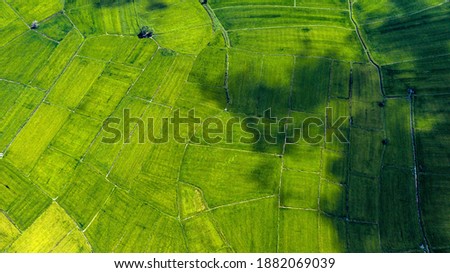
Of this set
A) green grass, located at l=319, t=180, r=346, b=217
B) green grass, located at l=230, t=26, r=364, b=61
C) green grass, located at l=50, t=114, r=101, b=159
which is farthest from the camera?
green grass, located at l=230, t=26, r=364, b=61

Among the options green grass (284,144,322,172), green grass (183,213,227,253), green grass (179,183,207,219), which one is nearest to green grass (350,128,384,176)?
green grass (284,144,322,172)

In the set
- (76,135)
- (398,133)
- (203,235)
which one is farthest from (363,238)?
(76,135)

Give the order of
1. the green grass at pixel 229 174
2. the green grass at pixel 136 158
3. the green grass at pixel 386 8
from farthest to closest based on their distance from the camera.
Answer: the green grass at pixel 386 8 < the green grass at pixel 136 158 < the green grass at pixel 229 174

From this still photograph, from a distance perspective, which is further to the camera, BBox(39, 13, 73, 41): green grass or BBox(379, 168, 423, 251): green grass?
BBox(39, 13, 73, 41): green grass

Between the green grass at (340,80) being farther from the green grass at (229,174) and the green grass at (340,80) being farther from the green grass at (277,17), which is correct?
the green grass at (229,174)

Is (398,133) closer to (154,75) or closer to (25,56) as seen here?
(154,75)

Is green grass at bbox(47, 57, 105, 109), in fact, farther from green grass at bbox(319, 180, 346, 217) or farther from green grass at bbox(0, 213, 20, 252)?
green grass at bbox(319, 180, 346, 217)

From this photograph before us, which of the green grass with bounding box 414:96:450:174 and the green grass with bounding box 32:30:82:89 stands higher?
the green grass with bounding box 32:30:82:89

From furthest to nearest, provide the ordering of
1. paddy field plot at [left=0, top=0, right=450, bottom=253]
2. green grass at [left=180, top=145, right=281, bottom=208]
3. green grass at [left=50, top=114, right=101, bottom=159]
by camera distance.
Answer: green grass at [left=50, top=114, right=101, bottom=159] < green grass at [left=180, top=145, right=281, bottom=208] < paddy field plot at [left=0, top=0, right=450, bottom=253]

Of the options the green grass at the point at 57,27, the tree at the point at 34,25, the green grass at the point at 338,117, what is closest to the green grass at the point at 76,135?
the green grass at the point at 57,27

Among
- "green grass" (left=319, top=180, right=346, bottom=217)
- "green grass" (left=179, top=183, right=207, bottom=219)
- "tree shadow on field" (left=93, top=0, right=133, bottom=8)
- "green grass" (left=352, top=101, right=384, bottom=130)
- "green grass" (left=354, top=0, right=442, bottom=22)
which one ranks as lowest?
"green grass" (left=319, top=180, right=346, bottom=217)

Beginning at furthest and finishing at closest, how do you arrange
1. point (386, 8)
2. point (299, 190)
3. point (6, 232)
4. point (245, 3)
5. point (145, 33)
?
point (245, 3), point (386, 8), point (145, 33), point (299, 190), point (6, 232)
